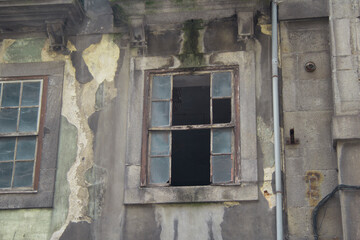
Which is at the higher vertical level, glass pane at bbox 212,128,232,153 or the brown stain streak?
glass pane at bbox 212,128,232,153

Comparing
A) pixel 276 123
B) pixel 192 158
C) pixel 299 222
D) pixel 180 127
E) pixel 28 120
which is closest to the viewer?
pixel 299 222

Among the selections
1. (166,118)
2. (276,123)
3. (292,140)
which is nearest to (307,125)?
(292,140)

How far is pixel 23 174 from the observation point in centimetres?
1009

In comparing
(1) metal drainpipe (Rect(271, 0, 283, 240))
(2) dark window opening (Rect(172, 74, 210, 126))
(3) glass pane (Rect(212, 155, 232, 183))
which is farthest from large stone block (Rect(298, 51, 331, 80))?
(2) dark window opening (Rect(172, 74, 210, 126))

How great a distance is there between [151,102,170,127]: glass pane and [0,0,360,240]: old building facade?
0.02 meters

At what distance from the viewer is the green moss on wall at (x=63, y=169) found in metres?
9.70

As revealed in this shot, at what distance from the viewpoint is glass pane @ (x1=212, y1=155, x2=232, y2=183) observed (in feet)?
31.5

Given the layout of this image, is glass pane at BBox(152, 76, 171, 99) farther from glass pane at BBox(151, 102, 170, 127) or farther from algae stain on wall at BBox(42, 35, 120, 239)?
algae stain on wall at BBox(42, 35, 120, 239)

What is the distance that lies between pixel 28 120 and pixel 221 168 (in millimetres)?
3149

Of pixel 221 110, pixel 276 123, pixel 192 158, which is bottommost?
pixel 276 123

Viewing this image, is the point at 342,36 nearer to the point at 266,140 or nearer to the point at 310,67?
the point at 310,67

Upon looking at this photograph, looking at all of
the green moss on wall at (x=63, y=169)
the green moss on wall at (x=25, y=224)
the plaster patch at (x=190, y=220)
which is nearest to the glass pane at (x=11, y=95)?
the green moss on wall at (x=63, y=169)

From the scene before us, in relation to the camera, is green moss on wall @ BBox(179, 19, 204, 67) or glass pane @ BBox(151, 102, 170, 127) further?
green moss on wall @ BBox(179, 19, 204, 67)

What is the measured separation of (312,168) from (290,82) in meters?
1.37
